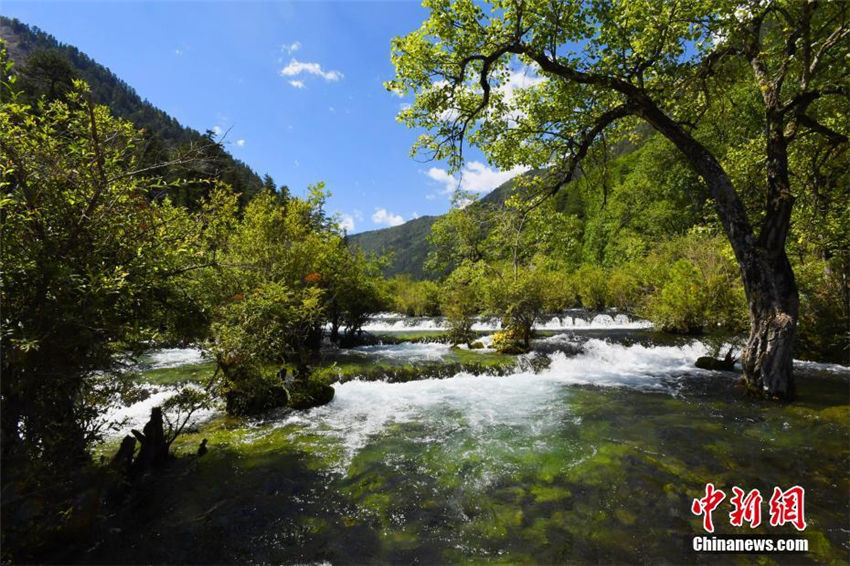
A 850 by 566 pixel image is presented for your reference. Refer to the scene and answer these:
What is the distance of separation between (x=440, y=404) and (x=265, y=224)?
470 inches

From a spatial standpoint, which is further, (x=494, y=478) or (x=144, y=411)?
(x=144, y=411)

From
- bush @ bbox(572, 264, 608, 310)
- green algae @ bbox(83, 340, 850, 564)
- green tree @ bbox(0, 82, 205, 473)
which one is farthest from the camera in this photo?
bush @ bbox(572, 264, 608, 310)

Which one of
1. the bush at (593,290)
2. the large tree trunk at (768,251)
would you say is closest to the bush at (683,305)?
the large tree trunk at (768,251)

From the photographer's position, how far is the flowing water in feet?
16.8

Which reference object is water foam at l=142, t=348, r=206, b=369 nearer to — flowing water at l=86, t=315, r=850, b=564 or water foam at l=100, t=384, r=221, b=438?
water foam at l=100, t=384, r=221, b=438

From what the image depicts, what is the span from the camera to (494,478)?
702 centimetres

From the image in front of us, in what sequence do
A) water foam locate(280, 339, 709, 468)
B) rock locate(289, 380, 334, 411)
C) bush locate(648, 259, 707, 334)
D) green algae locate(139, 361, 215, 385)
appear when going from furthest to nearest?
bush locate(648, 259, 707, 334), green algae locate(139, 361, 215, 385), rock locate(289, 380, 334, 411), water foam locate(280, 339, 709, 468)

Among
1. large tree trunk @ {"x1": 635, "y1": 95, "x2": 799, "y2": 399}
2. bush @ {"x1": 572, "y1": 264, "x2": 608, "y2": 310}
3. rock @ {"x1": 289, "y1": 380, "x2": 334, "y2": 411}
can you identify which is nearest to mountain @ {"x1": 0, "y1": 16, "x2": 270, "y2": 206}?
rock @ {"x1": 289, "y1": 380, "x2": 334, "y2": 411}

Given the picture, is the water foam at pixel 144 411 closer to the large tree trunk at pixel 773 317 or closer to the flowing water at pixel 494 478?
the flowing water at pixel 494 478

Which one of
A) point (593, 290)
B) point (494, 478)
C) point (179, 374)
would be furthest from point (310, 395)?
point (593, 290)

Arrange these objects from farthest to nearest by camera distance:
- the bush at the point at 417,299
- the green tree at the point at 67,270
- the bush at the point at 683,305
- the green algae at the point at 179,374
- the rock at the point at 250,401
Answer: the bush at the point at 417,299
the bush at the point at 683,305
the green algae at the point at 179,374
the rock at the point at 250,401
the green tree at the point at 67,270

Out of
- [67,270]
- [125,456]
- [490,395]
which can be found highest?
[67,270]

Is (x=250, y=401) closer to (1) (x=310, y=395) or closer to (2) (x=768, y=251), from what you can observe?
(1) (x=310, y=395)

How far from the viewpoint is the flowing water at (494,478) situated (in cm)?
513
